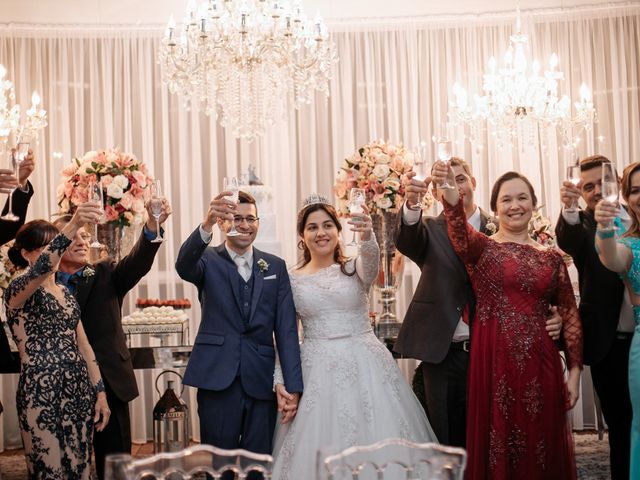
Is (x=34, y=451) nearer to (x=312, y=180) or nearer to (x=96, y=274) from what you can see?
(x=96, y=274)

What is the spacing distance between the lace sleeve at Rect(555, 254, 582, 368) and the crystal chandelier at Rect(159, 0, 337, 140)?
271 centimetres

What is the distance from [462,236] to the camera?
3635 millimetres

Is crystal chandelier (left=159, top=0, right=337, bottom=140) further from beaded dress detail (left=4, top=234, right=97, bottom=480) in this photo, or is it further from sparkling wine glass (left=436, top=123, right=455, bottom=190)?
beaded dress detail (left=4, top=234, right=97, bottom=480)

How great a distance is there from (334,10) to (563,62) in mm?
1976

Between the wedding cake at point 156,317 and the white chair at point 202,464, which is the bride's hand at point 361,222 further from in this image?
the white chair at point 202,464

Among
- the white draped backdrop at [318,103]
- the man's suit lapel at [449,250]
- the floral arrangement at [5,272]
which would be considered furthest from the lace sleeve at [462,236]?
the white draped backdrop at [318,103]

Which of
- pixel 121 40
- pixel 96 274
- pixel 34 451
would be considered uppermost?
pixel 121 40

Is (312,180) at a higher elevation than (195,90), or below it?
below

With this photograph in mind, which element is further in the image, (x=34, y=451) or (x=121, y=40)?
(x=121, y=40)

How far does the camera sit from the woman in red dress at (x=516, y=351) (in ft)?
11.5

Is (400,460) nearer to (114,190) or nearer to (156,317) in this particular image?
(156,317)

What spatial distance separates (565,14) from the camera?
7.22m

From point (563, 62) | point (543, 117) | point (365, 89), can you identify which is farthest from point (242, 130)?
point (563, 62)

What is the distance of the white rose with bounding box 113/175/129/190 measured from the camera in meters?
4.80
